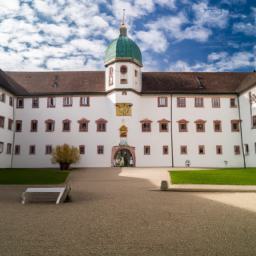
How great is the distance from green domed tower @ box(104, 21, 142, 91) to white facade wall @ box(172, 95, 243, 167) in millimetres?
6665

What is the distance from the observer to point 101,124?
41.7 metres

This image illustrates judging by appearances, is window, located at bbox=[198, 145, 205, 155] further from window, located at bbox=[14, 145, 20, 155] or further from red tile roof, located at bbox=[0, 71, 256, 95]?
window, located at bbox=[14, 145, 20, 155]

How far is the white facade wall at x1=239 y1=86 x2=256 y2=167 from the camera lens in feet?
127

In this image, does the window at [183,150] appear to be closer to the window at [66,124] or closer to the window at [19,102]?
the window at [66,124]

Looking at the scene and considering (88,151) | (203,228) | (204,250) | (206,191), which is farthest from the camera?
(88,151)

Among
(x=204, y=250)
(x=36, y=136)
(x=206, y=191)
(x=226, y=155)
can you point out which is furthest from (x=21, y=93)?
(x=204, y=250)

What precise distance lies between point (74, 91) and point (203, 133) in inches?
749

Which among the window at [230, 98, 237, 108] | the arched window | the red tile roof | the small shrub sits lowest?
the small shrub

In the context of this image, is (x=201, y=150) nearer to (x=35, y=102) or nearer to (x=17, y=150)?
(x=35, y=102)

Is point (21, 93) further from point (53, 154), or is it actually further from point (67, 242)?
point (67, 242)

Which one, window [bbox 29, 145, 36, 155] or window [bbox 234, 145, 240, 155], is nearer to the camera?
window [bbox 29, 145, 36, 155]

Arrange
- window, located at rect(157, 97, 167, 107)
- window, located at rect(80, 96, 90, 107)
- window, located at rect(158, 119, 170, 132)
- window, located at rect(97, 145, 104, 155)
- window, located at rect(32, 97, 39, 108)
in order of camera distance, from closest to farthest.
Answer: window, located at rect(97, 145, 104, 155)
window, located at rect(158, 119, 170, 132)
window, located at rect(80, 96, 90, 107)
window, located at rect(32, 97, 39, 108)
window, located at rect(157, 97, 167, 107)

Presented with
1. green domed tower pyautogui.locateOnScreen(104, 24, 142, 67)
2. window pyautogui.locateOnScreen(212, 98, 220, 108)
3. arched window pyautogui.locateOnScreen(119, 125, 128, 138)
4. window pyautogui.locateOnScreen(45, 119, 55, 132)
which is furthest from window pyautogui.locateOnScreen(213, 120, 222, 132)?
window pyautogui.locateOnScreen(45, 119, 55, 132)

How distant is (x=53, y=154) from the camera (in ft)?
127
